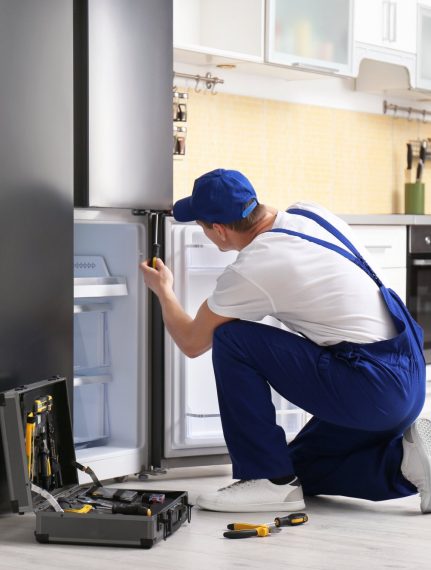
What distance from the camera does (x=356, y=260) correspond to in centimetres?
304

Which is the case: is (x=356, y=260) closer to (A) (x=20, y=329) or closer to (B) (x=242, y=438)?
(B) (x=242, y=438)

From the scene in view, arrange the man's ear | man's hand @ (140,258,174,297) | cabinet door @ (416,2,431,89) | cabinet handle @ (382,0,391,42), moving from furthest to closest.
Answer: cabinet door @ (416,2,431,89) < cabinet handle @ (382,0,391,42) < man's hand @ (140,258,174,297) < the man's ear

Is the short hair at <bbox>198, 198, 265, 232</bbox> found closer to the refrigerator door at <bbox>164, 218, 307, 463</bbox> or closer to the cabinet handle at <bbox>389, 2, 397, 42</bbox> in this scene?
the refrigerator door at <bbox>164, 218, 307, 463</bbox>

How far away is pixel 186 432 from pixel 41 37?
1350 mm

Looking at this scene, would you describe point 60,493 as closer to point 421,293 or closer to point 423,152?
point 421,293

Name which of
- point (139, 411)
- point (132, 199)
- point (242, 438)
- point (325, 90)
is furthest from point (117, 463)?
point (325, 90)

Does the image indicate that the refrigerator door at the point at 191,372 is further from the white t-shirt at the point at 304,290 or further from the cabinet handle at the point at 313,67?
the cabinet handle at the point at 313,67

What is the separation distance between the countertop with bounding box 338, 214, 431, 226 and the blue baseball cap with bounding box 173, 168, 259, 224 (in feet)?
4.78

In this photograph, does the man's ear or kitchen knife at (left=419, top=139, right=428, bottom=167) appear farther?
kitchen knife at (left=419, top=139, right=428, bottom=167)

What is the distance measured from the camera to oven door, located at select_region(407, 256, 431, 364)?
489 centimetres

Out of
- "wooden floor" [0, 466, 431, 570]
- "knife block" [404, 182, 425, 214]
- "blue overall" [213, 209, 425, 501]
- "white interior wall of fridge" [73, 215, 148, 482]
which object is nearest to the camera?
"wooden floor" [0, 466, 431, 570]

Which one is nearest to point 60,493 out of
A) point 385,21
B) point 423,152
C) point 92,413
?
point 92,413

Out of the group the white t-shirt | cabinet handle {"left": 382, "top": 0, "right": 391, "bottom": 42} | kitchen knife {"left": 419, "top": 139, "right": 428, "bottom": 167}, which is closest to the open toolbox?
the white t-shirt

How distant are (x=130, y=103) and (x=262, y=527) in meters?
1.39
